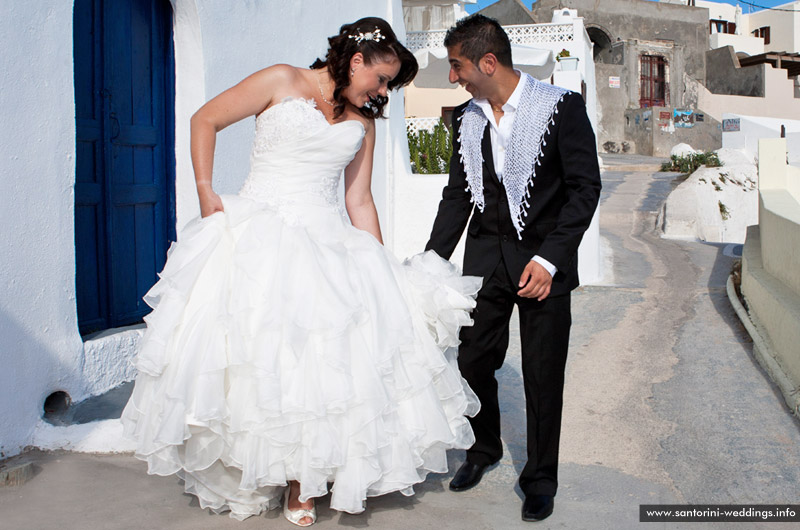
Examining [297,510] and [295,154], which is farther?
[295,154]

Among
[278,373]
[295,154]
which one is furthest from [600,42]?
[278,373]

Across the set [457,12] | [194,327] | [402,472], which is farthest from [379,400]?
[457,12]

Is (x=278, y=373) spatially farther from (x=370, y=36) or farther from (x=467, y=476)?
(x=370, y=36)

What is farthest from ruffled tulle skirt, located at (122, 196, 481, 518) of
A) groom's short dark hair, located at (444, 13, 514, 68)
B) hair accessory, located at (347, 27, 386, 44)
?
groom's short dark hair, located at (444, 13, 514, 68)

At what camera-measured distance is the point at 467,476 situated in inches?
132

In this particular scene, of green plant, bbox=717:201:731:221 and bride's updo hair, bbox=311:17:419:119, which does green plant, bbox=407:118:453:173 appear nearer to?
bride's updo hair, bbox=311:17:419:119

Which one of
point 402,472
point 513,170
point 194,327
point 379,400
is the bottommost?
point 402,472

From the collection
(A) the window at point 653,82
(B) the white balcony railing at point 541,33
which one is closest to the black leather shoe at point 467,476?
(B) the white balcony railing at point 541,33

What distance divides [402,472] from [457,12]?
13756 millimetres

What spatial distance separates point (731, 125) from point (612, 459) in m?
24.1

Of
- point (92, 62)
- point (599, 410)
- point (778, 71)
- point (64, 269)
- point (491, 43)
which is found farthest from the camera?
point (778, 71)

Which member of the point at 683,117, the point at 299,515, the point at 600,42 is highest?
the point at 600,42

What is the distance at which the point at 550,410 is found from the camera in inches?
122

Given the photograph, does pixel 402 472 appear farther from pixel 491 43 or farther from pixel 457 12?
pixel 457 12
